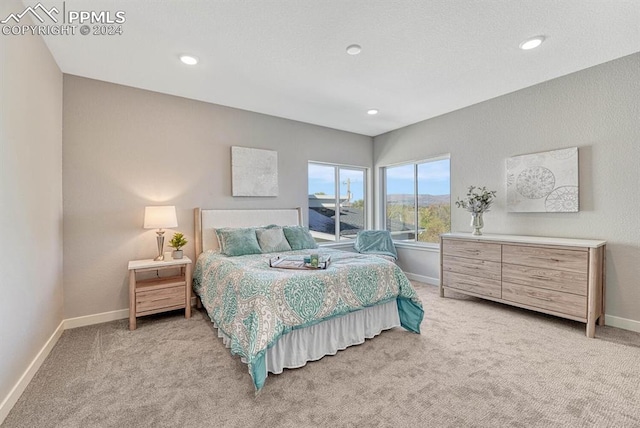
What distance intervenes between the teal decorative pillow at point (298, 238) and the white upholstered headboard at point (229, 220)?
0.37 meters

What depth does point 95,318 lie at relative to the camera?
312cm

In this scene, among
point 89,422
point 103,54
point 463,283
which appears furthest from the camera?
point 463,283

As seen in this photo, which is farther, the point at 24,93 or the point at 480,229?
the point at 480,229

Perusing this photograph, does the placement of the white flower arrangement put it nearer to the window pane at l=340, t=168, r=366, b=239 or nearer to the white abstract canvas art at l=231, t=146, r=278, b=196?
the window pane at l=340, t=168, r=366, b=239

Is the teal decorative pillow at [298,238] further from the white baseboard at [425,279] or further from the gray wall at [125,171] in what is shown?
the white baseboard at [425,279]

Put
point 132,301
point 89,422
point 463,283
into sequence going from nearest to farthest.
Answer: point 89,422, point 132,301, point 463,283

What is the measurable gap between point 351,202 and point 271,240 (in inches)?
88.4

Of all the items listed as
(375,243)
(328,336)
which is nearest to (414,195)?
(375,243)

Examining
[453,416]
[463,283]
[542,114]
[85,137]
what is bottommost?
[453,416]

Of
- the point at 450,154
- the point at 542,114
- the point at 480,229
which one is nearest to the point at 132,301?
the point at 480,229

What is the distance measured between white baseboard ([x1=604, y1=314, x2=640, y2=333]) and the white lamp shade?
4.70 meters

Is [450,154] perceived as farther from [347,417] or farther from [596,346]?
[347,417]

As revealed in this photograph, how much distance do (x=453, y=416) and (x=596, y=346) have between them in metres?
1.83

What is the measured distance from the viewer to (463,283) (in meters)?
3.70
